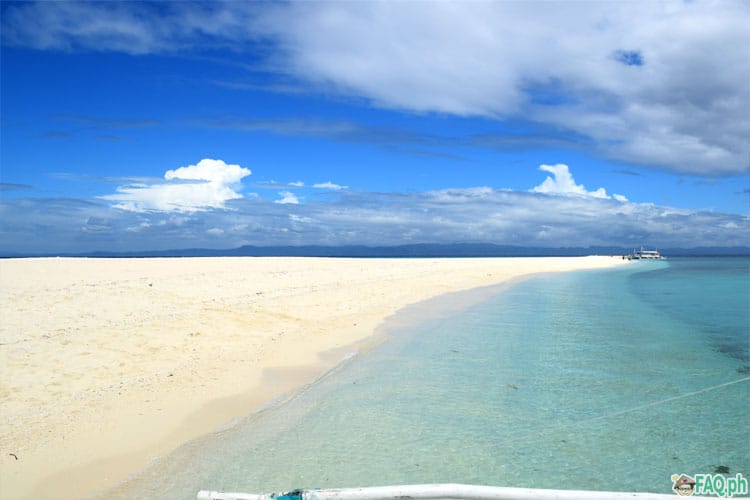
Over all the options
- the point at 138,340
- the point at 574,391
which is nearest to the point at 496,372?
the point at 574,391

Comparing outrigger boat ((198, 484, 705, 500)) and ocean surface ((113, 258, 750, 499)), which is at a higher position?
outrigger boat ((198, 484, 705, 500))

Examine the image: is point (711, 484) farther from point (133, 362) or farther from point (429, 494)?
point (133, 362)

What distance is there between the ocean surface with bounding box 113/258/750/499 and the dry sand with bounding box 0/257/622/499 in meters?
0.77

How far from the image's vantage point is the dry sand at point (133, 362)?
7160mm

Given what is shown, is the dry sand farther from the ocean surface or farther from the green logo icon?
the green logo icon

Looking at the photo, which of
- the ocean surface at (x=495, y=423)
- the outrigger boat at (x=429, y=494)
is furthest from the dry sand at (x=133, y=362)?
the outrigger boat at (x=429, y=494)

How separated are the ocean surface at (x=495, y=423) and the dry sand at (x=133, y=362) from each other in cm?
77

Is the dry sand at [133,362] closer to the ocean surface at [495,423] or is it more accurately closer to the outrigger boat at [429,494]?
the ocean surface at [495,423]

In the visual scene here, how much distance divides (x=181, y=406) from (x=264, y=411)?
146 centimetres

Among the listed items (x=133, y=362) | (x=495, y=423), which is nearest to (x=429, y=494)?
(x=495, y=423)

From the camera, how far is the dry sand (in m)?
7.16

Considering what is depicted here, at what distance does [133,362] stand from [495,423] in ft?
25.4

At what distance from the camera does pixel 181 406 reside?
9164 mm

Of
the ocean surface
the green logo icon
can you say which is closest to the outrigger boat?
the ocean surface
